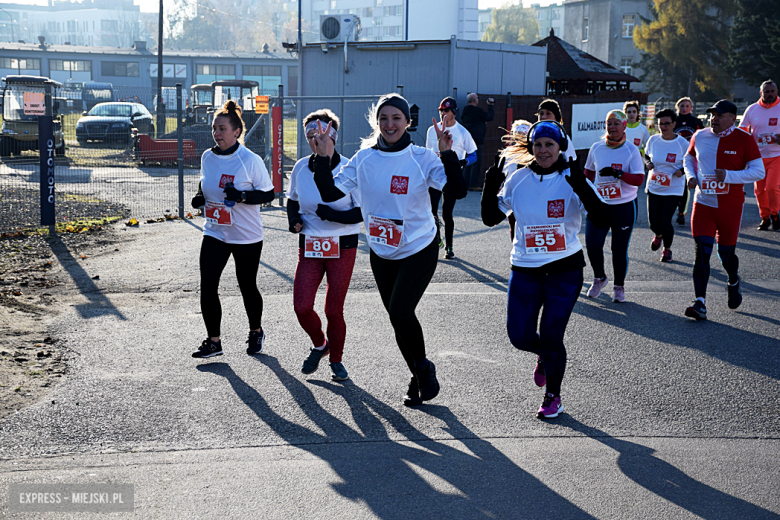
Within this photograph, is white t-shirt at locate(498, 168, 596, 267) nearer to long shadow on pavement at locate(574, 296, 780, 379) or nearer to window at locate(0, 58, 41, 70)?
long shadow on pavement at locate(574, 296, 780, 379)

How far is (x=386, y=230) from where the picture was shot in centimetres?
507

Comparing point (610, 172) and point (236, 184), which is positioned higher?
point (610, 172)

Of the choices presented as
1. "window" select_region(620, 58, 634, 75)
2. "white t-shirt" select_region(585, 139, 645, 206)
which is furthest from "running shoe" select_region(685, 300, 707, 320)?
"window" select_region(620, 58, 634, 75)

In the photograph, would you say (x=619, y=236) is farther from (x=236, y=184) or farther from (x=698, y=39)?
(x=698, y=39)

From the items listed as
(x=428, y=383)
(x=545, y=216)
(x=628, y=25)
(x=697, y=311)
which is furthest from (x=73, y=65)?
(x=545, y=216)

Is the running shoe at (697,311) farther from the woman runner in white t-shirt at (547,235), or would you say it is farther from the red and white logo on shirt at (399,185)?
the red and white logo on shirt at (399,185)

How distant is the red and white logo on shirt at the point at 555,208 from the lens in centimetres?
501

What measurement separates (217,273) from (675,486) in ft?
12.4

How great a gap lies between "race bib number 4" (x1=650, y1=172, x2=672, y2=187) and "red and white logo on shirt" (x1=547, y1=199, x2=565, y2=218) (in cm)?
567

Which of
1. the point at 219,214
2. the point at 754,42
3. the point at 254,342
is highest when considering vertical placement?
the point at 754,42

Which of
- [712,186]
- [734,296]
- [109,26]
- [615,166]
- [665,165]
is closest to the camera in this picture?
[712,186]

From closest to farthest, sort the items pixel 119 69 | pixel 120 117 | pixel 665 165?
1. pixel 665 165
2. pixel 120 117
3. pixel 119 69

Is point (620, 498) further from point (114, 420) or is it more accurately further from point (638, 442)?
point (114, 420)

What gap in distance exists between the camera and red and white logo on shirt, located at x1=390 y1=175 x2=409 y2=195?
4.99 metres
